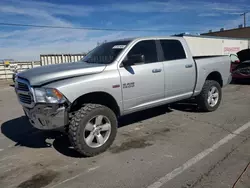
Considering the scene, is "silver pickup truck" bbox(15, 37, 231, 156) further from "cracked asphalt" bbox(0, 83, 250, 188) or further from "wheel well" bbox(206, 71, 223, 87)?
"wheel well" bbox(206, 71, 223, 87)

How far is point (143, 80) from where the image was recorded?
15.0 ft

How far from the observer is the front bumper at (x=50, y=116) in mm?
3504

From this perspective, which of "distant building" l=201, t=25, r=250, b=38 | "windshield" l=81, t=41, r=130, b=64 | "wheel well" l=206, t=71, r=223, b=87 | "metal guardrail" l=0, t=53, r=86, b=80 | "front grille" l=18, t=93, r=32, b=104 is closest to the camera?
"front grille" l=18, t=93, r=32, b=104

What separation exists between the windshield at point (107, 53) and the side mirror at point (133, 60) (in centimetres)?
23

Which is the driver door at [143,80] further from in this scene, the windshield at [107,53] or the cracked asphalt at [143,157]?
the cracked asphalt at [143,157]

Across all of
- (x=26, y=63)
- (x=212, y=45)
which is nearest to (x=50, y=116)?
(x=26, y=63)

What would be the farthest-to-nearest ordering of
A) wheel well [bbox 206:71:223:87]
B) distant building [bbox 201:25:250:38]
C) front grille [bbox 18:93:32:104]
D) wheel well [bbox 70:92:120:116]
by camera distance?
distant building [bbox 201:25:250:38] → wheel well [bbox 206:71:223:87] → wheel well [bbox 70:92:120:116] → front grille [bbox 18:93:32:104]

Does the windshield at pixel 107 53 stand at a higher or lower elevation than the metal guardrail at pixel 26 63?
lower

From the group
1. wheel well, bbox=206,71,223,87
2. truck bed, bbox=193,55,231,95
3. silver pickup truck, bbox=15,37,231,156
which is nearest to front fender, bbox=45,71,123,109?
silver pickup truck, bbox=15,37,231,156

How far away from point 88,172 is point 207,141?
2271mm

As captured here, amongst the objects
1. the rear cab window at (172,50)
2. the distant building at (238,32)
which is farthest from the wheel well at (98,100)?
the distant building at (238,32)

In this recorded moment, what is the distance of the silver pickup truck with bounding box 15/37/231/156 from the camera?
358 centimetres

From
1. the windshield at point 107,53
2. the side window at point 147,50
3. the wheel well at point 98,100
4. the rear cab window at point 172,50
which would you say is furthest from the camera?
the rear cab window at point 172,50

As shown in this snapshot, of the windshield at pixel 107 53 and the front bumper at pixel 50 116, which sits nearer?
the front bumper at pixel 50 116
